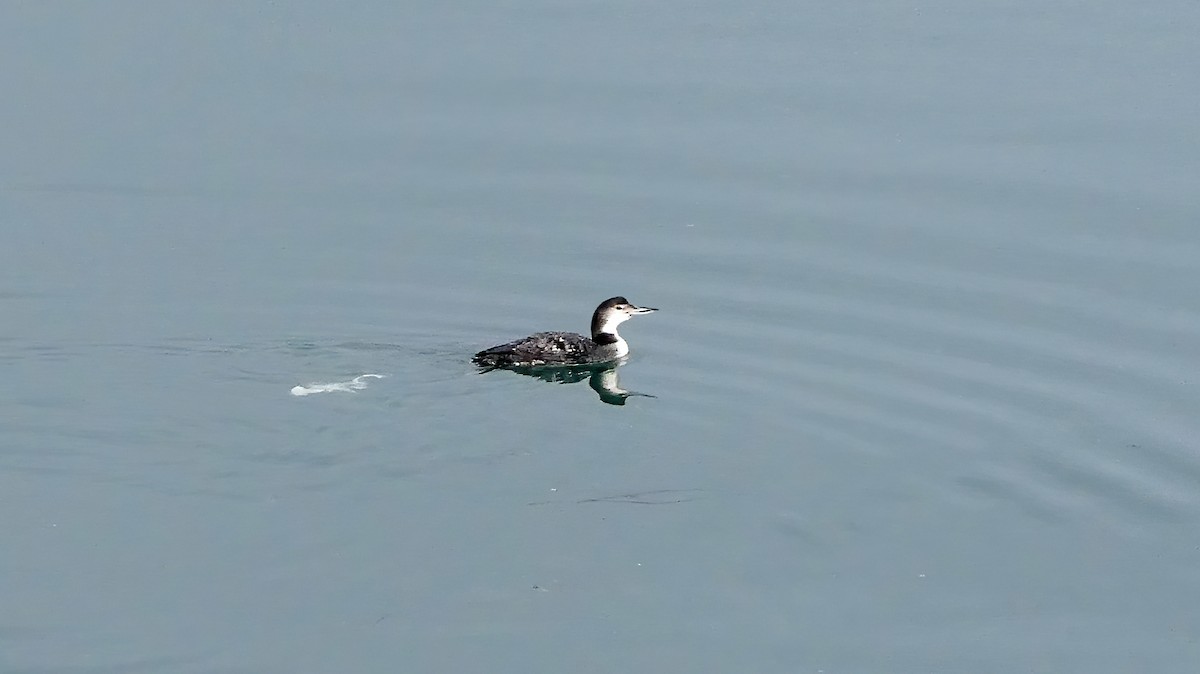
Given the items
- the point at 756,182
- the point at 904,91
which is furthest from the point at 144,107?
the point at 904,91

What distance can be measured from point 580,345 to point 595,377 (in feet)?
1.07

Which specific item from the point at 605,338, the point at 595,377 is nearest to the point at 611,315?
the point at 605,338

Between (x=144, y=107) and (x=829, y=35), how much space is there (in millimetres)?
7984

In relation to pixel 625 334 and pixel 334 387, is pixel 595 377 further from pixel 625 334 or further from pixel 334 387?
pixel 334 387

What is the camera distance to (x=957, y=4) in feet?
79.9

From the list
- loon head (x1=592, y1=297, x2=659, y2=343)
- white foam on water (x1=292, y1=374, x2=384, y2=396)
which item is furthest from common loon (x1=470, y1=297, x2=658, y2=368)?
white foam on water (x1=292, y1=374, x2=384, y2=396)

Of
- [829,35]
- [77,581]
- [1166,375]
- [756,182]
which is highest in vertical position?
[829,35]

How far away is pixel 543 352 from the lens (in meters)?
17.0

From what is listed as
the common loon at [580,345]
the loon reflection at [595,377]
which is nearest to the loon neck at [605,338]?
the common loon at [580,345]

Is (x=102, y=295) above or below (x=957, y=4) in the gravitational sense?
below

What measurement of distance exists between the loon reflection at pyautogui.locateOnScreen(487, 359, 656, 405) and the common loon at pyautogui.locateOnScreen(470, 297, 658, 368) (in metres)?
0.06

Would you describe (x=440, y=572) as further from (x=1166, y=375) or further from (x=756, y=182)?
(x=756, y=182)

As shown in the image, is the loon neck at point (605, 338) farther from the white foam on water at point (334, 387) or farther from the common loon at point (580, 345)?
the white foam on water at point (334, 387)

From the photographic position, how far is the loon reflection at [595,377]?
16438 millimetres
